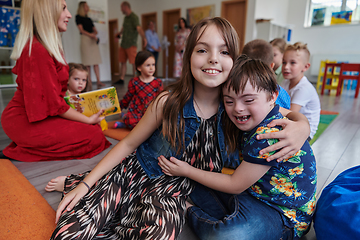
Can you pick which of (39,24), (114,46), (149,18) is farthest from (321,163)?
(114,46)

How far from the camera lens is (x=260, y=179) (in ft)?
2.72

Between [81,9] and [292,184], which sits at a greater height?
[81,9]

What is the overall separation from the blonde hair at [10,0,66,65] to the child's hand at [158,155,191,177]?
0.94 metres

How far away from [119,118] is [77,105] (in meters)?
0.94

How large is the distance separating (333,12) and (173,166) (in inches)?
288

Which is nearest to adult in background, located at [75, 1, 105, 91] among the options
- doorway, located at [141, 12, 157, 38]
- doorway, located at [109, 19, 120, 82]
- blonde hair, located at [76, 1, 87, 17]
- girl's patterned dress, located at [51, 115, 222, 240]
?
blonde hair, located at [76, 1, 87, 17]

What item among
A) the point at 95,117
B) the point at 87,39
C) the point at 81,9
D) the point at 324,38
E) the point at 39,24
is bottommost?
the point at 95,117

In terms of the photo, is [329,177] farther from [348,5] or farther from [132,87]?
[348,5]

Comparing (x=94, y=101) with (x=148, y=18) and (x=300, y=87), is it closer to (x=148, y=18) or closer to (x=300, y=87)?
(x=300, y=87)

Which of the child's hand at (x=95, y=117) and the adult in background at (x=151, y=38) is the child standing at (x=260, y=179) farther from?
the adult in background at (x=151, y=38)

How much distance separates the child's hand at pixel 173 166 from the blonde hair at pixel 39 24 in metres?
0.94

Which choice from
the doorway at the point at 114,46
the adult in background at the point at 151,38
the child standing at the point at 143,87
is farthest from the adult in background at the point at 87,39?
the doorway at the point at 114,46

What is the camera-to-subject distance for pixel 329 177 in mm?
1329

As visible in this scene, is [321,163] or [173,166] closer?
[173,166]
